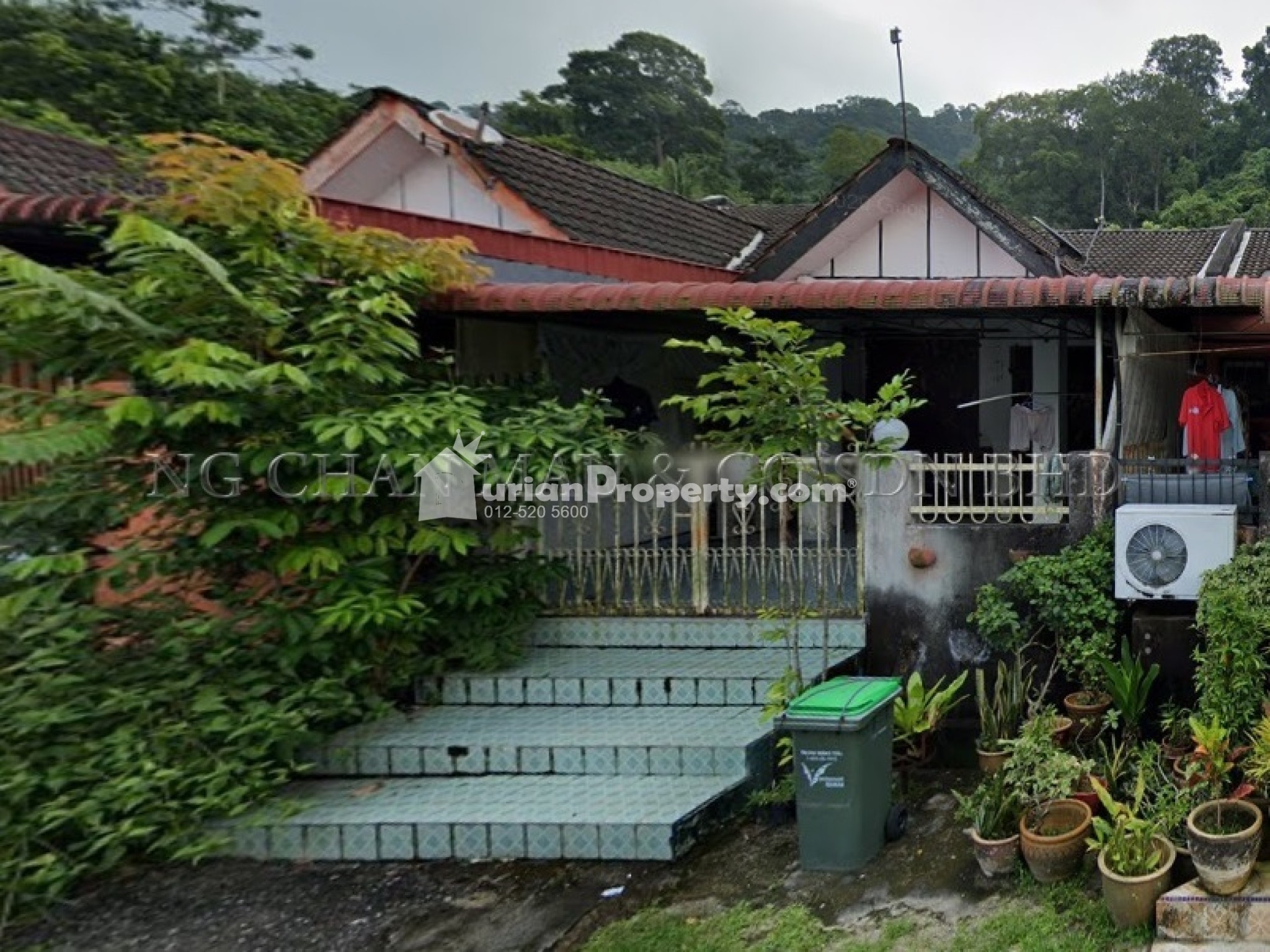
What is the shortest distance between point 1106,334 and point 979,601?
2.57 metres

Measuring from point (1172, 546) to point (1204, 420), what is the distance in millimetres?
2988

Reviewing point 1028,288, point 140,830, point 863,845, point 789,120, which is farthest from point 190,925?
point 789,120

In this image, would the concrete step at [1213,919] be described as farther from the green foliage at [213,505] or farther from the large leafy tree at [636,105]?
the large leafy tree at [636,105]

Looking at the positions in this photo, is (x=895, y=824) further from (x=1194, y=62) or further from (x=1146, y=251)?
(x=1194, y=62)

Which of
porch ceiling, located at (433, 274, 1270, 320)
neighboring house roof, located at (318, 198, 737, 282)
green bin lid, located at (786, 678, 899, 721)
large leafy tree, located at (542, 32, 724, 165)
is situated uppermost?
large leafy tree, located at (542, 32, 724, 165)

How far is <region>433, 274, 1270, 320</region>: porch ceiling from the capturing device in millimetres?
→ 6219

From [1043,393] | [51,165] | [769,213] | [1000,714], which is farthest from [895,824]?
[769,213]

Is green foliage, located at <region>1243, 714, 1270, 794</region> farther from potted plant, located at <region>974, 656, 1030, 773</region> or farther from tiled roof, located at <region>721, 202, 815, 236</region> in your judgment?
tiled roof, located at <region>721, 202, 815, 236</region>

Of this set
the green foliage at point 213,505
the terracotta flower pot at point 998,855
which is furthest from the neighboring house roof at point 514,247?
the terracotta flower pot at point 998,855

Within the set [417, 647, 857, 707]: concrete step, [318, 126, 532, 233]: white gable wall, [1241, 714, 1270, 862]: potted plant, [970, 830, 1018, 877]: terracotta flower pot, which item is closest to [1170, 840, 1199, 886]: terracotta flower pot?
[1241, 714, 1270, 862]: potted plant

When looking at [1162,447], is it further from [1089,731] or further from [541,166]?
[541,166]

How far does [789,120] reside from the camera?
6256 cm

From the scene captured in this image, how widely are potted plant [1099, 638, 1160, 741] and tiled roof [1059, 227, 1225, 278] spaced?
10.2 meters

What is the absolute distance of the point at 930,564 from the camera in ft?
20.9
